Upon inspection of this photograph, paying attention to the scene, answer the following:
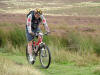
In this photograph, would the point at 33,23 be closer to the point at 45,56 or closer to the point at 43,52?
the point at 43,52

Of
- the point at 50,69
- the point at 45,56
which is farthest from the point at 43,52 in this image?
the point at 50,69

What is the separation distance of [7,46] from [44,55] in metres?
4.97

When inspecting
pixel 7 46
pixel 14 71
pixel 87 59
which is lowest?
pixel 7 46

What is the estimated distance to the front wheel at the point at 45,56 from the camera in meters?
10.9

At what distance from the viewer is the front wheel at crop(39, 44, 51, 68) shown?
35.7 feet

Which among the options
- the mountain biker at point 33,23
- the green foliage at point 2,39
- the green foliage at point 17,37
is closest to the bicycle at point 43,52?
the mountain biker at point 33,23

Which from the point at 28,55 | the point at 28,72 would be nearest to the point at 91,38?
the point at 28,55

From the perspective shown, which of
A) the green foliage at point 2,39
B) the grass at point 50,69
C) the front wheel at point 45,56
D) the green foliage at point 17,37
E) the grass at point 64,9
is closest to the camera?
the grass at point 50,69

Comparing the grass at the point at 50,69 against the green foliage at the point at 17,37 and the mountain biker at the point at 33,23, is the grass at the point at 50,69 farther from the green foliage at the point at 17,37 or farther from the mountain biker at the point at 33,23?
the green foliage at the point at 17,37

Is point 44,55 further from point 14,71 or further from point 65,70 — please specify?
point 14,71

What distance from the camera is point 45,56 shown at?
11.0m

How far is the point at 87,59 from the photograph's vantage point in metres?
12.0

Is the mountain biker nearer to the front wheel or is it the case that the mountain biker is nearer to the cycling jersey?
the cycling jersey

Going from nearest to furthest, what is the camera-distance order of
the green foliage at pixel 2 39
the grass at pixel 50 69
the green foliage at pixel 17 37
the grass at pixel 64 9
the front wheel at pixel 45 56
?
the grass at pixel 50 69, the front wheel at pixel 45 56, the green foliage at pixel 17 37, the green foliage at pixel 2 39, the grass at pixel 64 9
